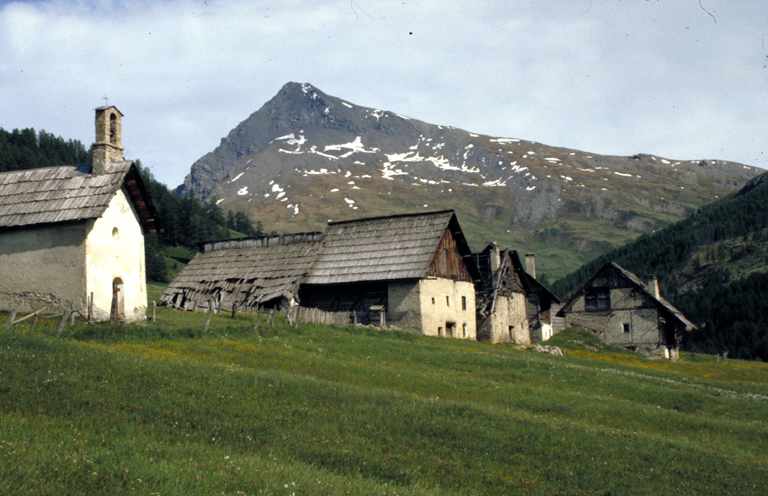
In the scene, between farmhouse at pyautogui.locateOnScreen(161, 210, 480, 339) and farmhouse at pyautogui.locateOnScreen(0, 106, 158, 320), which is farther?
farmhouse at pyautogui.locateOnScreen(161, 210, 480, 339)

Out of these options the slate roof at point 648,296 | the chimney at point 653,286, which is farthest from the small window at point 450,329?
the chimney at point 653,286

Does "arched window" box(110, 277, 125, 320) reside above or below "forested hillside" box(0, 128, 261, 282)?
below

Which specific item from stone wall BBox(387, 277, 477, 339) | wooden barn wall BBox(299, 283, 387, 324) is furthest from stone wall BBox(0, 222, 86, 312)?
stone wall BBox(387, 277, 477, 339)

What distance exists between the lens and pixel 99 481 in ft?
30.7

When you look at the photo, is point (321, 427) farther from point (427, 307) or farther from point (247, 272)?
point (247, 272)

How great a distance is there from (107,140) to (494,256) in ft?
104

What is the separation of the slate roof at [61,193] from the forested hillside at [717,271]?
71.9m

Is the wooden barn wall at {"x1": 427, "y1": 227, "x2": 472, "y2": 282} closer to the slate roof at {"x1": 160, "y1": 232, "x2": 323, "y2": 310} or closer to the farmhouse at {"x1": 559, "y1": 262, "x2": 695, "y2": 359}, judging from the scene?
the slate roof at {"x1": 160, "y1": 232, "x2": 323, "y2": 310}

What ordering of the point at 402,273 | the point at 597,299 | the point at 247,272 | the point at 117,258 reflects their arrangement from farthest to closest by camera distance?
1. the point at 597,299
2. the point at 247,272
3. the point at 402,273
4. the point at 117,258

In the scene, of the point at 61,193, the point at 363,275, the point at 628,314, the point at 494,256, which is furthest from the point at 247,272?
the point at 628,314

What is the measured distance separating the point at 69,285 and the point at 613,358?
3630 centimetres

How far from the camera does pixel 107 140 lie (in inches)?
1270

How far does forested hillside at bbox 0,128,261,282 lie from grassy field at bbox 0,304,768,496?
84.0m

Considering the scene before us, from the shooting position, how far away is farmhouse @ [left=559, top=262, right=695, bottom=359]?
5931 cm
